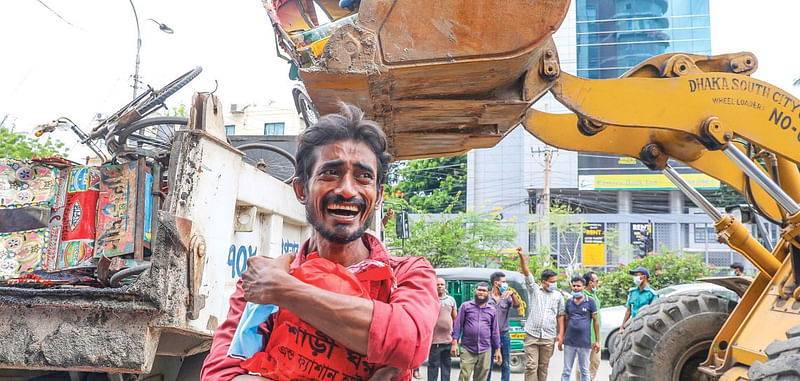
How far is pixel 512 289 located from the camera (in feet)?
36.5

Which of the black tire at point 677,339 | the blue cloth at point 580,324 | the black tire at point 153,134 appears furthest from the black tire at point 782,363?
the blue cloth at point 580,324

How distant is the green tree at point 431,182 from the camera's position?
31.9m

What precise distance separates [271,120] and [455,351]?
1144 inches

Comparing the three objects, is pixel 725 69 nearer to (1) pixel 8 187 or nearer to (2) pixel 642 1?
(1) pixel 8 187

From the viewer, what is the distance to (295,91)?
15.2 feet

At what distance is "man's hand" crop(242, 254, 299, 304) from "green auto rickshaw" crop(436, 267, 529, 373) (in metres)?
9.94

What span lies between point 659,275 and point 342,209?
61.0 feet

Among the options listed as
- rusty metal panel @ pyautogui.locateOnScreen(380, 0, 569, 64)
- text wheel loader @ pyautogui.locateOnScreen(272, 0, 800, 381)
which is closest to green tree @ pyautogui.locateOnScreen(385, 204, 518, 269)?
text wheel loader @ pyautogui.locateOnScreen(272, 0, 800, 381)

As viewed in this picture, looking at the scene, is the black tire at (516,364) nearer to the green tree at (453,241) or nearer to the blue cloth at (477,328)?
the blue cloth at (477,328)

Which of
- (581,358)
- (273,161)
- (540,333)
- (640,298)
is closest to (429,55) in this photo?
(273,161)

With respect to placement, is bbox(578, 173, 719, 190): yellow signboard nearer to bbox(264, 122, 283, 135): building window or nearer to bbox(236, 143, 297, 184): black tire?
bbox(264, 122, 283, 135): building window

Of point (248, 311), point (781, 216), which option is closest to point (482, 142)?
point (248, 311)

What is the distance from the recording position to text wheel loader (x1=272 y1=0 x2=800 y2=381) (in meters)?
2.55

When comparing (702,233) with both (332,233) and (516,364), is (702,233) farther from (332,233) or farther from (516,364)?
(332,233)
